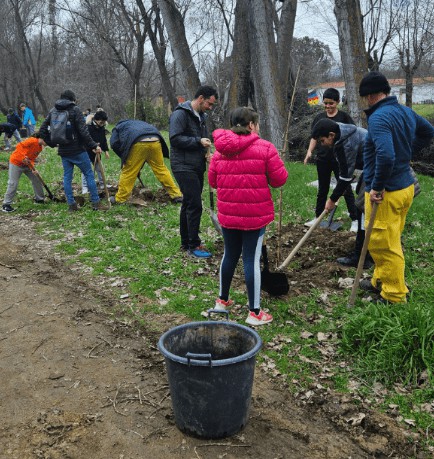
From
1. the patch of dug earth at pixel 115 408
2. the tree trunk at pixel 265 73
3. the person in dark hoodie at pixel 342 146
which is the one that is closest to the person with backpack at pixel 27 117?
the tree trunk at pixel 265 73

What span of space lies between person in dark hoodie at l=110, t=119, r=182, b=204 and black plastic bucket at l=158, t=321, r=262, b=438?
637 cm

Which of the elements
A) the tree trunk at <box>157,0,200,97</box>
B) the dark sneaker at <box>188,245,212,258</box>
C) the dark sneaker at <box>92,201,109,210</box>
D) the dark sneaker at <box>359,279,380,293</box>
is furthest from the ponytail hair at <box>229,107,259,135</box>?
the tree trunk at <box>157,0,200,97</box>

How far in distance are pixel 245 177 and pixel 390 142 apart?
4.30 ft

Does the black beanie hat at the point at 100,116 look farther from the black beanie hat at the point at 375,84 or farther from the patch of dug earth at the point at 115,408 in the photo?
the black beanie hat at the point at 375,84

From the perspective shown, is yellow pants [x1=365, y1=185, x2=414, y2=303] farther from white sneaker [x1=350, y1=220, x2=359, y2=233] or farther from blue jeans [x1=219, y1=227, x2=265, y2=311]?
white sneaker [x1=350, y1=220, x2=359, y2=233]

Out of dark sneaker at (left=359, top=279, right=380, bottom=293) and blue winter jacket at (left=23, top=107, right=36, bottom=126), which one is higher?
blue winter jacket at (left=23, top=107, right=36, bottom=126)

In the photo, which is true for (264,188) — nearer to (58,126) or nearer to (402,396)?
(402,396)

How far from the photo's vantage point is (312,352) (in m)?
4.52

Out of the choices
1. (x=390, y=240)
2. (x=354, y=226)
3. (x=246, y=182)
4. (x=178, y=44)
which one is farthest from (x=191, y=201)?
(x=178, y=44)

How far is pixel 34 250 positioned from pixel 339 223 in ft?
15.9

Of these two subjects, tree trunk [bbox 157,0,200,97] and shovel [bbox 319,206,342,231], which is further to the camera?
tree trunk [bbox 157,0,200,97]

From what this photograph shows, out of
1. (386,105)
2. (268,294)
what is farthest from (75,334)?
(386,105)

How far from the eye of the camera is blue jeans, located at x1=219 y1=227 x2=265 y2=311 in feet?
15.4

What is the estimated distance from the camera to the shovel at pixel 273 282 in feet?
17.9
